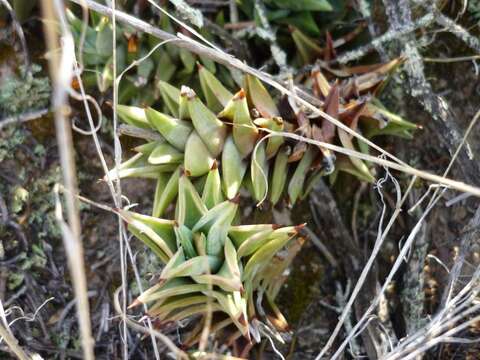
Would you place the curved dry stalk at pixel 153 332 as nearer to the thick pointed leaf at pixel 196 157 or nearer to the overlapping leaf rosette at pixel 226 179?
the overlapping leaf rosette at pixel 226 179

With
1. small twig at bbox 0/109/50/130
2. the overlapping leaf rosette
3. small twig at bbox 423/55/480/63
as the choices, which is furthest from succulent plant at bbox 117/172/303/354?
small twig at bbox 423/55/480/63

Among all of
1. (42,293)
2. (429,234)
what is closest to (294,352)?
(429,234)

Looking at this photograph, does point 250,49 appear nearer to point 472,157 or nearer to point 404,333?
point 472,157

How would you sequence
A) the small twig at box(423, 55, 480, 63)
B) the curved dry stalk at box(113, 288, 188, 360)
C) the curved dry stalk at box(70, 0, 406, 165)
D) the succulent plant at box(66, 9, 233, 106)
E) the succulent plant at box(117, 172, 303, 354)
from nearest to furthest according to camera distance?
the curved dry stalk at box(113, 288, 188, 360)
the succulent plant at box(117, 172, 303, 354)
the curved dry stalk at box(70, 0, 406, 165)
the succulent plant at box(66, 9, 233, 106)
the small twig at box(423, 55, 480, 63)

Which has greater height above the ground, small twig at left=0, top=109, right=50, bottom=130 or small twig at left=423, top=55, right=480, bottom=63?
small twig at left=423, top=55, right=480, bottom=63

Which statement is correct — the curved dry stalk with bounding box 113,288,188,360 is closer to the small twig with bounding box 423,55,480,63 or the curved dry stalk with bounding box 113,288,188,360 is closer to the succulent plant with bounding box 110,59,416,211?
→ the succulent plant with bounding box 110,59,416,211

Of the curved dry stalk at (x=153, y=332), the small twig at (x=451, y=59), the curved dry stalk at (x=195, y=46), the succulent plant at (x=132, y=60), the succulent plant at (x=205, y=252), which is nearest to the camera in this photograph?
the curved dry stalk at (x=153, y=332)

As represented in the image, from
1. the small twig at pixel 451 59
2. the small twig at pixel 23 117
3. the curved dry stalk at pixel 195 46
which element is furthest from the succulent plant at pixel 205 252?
the small twig at pixel 451 59
